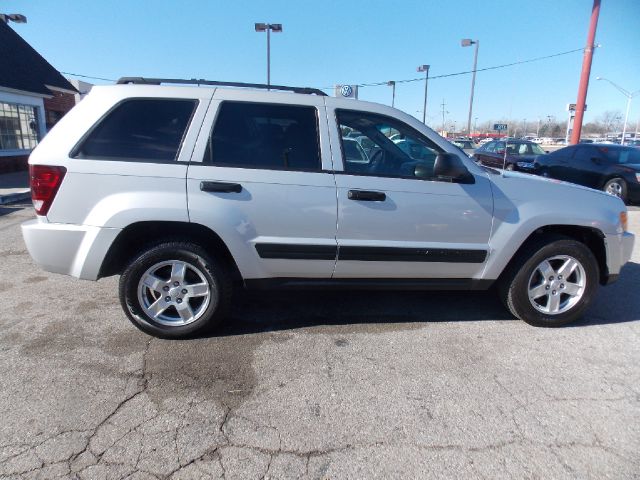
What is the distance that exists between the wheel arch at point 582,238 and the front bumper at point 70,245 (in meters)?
3.29

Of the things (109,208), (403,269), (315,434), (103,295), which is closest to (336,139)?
(403,269)

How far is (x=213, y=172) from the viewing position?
3.05 metres

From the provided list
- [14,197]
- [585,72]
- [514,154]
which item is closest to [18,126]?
[14,197]

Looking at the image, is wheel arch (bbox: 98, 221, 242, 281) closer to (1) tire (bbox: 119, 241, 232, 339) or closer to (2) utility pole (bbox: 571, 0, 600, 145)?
(1) tire (bbox: 119, 241, 232, 339)

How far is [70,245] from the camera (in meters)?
3.06

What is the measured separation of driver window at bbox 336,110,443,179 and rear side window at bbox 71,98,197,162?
1.25m

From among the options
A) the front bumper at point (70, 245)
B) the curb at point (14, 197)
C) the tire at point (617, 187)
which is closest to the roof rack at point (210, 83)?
the front bumper at point (70, 245)

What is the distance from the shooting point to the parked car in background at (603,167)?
10219mm

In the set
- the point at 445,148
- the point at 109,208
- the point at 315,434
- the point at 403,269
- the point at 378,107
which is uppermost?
the point at 378,107

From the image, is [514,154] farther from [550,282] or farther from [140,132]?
[140,132]

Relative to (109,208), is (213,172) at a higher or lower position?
higher

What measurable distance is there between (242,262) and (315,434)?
1418 mm

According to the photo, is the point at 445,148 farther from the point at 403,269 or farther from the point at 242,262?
the point at 242,262

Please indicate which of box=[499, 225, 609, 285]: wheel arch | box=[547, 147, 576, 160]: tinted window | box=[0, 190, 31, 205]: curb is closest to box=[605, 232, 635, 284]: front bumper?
box=[499, 225, 609, 285]: wheel arch
